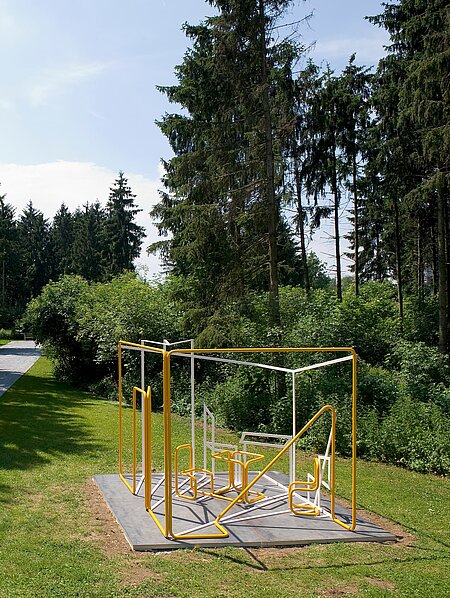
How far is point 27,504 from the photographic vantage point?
8211 mm

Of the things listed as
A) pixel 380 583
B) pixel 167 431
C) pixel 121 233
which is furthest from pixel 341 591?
pixel 121 233

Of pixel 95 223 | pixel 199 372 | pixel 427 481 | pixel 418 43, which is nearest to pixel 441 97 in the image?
pixel 418 43

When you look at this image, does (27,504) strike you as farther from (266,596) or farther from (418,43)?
(418,43)

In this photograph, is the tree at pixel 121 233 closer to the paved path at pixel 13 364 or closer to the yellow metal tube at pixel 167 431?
the paved path at pixel 13 364

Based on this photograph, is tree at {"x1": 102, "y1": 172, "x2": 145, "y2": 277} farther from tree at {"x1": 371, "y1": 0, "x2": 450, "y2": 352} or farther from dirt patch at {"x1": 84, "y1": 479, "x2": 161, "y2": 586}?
dirt patch at {"x1": 84, "y1": 479, "x2": 161, "y2": 586}

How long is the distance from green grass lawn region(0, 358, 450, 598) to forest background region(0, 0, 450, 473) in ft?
8.23

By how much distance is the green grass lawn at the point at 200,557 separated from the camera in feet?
17.9

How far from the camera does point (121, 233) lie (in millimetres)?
57219

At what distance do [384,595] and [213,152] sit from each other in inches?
493

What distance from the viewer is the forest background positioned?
47.1 ft

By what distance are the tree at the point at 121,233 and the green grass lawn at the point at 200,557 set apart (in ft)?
154

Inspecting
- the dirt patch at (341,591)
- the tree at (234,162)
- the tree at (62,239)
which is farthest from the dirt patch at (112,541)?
the tree at (62,239)

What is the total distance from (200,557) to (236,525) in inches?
44.9

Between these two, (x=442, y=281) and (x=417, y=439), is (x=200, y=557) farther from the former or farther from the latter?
(x=442, y=281)
